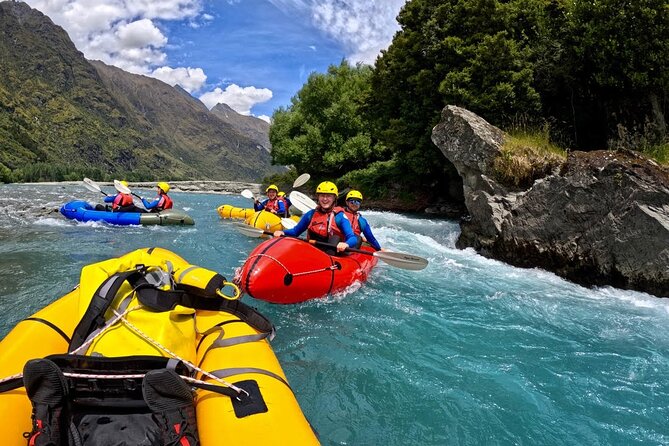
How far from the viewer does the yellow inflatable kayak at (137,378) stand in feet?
6.24

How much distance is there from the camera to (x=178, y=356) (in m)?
2.42

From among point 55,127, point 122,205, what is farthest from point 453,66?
point 55,127

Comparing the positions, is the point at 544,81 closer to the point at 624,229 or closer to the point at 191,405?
the point at 624,229

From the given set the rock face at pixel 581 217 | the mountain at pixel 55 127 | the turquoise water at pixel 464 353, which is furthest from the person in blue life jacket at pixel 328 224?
the mountain at pixel 55 127

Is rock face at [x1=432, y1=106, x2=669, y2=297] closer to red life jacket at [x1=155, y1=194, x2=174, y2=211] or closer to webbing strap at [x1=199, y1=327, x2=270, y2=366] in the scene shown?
webbing strap at [x1=199, y1=327, x2=270, y2=366]

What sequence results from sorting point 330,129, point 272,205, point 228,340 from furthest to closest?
point 330,129
point 272,205
point 228,340

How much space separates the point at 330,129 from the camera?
23.9 metres

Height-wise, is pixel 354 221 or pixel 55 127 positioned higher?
pixel 55 127

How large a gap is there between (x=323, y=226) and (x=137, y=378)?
432 cm

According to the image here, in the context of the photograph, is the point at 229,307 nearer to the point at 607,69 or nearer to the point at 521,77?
the point at 607,69

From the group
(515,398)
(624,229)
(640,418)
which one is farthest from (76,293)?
(624,229)

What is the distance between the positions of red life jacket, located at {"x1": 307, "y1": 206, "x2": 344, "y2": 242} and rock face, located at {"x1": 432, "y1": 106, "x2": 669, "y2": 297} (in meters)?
3.79

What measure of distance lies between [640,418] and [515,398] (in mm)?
924

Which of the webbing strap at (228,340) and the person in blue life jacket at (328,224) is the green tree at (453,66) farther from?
the webbing strap at (228,340)
